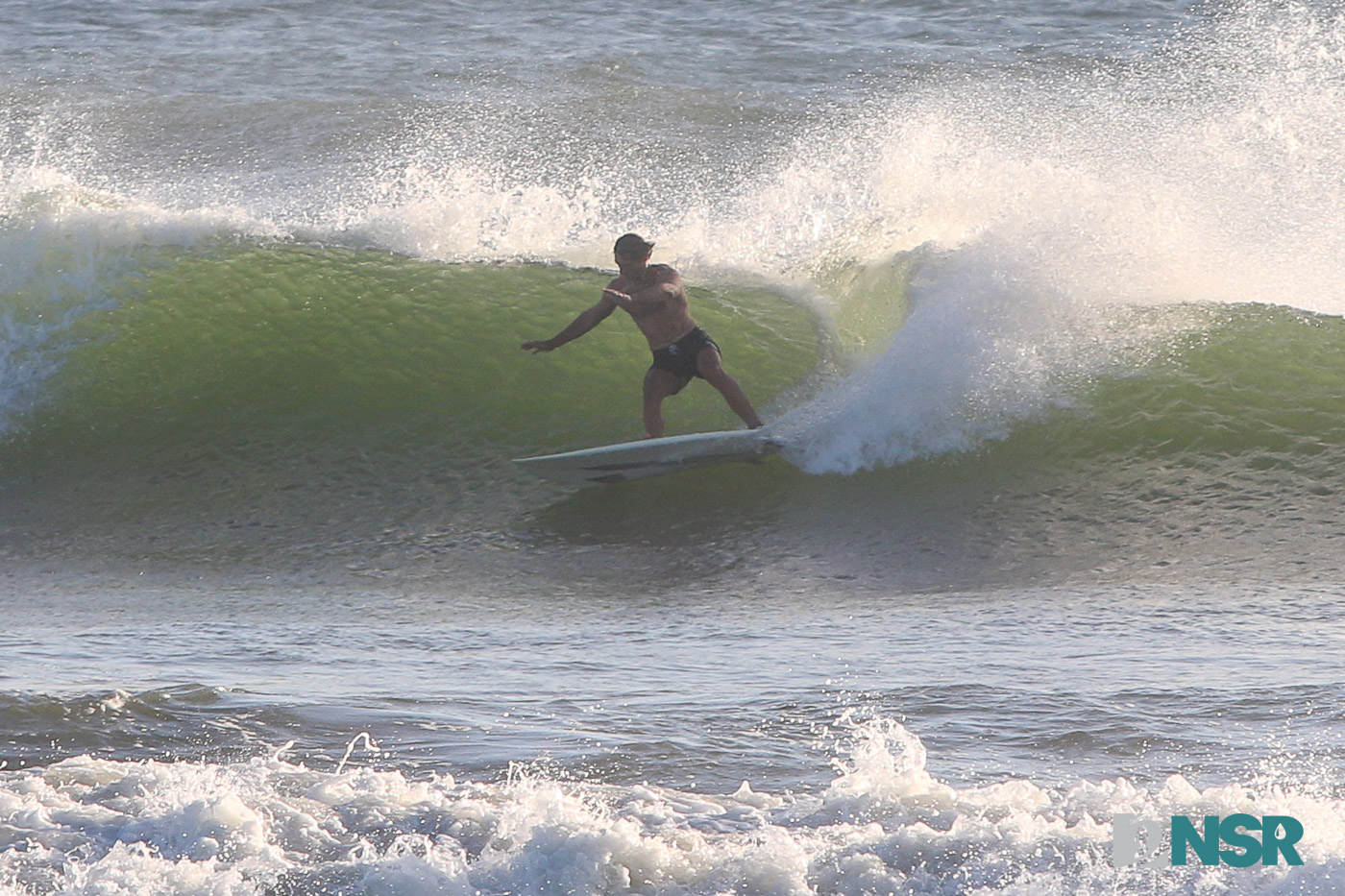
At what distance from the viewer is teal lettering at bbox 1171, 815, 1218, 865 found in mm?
3508

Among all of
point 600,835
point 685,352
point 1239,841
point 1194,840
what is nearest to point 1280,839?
point 1239,841

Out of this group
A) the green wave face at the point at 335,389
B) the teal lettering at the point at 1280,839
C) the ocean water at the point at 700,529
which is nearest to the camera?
the teal lettering at the point at 1280,839

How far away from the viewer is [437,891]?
11.6 ft

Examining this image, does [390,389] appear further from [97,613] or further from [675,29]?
[675,29]

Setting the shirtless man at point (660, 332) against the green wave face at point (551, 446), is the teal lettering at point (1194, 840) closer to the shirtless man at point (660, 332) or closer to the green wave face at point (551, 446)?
the green wave face at point (551, 446)

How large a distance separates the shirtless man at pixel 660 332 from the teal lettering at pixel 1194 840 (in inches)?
162

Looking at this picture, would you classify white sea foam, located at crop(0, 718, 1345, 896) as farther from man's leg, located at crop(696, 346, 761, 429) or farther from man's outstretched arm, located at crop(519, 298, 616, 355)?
man's outstretched arm, located at crop(519, 298, 616, 355)

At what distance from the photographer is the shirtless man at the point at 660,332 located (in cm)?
743

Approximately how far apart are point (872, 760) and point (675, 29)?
57.6 feet

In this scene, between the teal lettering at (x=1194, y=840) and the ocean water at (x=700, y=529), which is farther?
the ocean water at (x=700, y=529)

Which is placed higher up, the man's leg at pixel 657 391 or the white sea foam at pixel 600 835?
the man's leg at pixel 657 391

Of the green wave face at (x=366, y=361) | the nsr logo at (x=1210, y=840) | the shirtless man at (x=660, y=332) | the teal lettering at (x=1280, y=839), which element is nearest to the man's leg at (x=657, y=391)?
the shirtless man at (x=660, y=332)

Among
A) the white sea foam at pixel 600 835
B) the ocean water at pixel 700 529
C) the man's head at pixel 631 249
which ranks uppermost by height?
the man's head at pixel 631 249

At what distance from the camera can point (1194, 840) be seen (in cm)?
358
